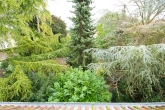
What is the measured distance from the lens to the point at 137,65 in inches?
260

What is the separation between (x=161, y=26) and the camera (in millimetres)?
7336

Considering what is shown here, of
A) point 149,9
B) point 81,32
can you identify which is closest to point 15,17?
point 81,32

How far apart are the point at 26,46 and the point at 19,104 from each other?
366 centimetres

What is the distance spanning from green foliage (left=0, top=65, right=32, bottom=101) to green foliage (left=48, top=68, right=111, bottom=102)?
100 centimetres

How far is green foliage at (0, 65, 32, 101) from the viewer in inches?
267

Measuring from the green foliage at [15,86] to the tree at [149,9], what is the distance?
5711 millimetres

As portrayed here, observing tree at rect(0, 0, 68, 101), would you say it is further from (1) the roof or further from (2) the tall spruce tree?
(1) the roof

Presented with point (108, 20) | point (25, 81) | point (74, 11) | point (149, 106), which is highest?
point (74, 11)

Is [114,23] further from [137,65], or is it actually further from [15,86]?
[15,86]

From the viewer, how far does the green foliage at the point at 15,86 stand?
22.3 feet

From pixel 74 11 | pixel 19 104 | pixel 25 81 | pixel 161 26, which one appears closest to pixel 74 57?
pixel 74 11

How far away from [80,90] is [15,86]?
243cm

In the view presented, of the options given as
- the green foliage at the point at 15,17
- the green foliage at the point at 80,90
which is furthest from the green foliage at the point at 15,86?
the green foliage at the point at 15,17

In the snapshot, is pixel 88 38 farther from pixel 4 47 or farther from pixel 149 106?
pixel 149 106
